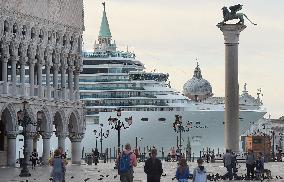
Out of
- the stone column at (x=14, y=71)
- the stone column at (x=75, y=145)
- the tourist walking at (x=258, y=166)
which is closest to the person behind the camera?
the tourist walking at (x=258, y=166)

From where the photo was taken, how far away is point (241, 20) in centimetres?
5778

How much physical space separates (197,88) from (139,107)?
206 feet

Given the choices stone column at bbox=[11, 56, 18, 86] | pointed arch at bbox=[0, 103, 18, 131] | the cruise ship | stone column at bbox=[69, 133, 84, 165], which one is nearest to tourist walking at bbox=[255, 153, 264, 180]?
pointed arch at bbox=[0, 103, 18, 131]

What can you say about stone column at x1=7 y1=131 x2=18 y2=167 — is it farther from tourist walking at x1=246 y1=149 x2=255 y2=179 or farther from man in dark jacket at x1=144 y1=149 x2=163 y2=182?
man in dark jacket at x1=144 y1=149 x2=163 y2=182

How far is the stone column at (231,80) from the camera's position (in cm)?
5528

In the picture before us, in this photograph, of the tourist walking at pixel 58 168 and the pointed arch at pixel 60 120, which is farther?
the pointed arch at pixel 60 120

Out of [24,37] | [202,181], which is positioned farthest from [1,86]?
[202,181]

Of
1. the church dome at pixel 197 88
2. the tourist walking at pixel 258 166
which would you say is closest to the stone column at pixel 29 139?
the tourist walking at pixel 258 166

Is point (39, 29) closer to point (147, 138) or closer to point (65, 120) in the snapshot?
point (65, 120)

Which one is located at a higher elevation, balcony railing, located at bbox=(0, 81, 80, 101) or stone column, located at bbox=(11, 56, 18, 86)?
stone column, located at bbox=(11, 56, 18, 86)

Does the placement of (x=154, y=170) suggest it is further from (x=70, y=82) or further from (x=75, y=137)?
(x=75, y=137)

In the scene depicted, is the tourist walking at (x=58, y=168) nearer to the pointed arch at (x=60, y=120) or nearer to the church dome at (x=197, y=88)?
the pointed arch at (x=60, y=120)

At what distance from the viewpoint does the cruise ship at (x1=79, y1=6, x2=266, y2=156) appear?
306ft

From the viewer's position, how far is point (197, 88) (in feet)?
514
